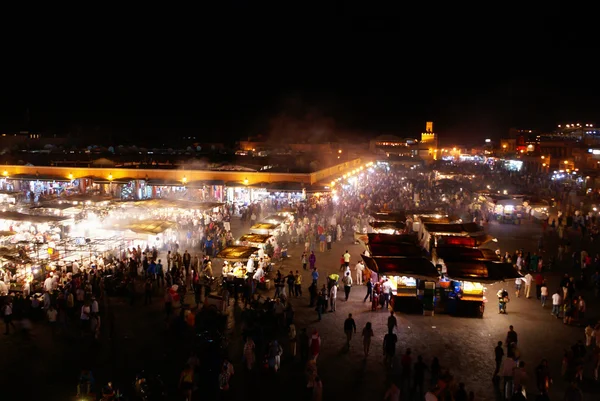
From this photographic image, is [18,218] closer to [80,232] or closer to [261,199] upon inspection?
[80,232]

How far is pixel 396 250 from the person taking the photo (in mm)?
13531

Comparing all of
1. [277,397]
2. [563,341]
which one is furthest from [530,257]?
[277,397]

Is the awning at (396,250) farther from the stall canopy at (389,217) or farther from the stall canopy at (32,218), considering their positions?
the stall canopy at (32,218)

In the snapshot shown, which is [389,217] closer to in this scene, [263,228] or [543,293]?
[263,228]

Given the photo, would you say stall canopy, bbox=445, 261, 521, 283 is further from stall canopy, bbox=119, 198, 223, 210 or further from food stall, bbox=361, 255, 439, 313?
stall canopy, bbox=119, 198, 223, 210

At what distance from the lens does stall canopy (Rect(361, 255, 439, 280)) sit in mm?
11609

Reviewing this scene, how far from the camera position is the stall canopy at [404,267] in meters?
11.6

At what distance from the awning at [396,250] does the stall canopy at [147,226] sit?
710 cm

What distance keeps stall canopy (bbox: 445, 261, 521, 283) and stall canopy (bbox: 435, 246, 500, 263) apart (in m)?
0.37

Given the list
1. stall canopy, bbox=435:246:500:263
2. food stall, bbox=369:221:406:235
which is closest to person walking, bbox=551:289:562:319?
stall canopy, bbox=435:246:500:263

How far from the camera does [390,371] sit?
882 cm

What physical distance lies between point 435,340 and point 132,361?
6135 mm

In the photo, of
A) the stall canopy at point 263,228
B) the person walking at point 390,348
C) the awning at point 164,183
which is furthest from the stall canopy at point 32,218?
the person walking at point 390,348

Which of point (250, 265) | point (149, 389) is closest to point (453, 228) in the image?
point (250, 265)
